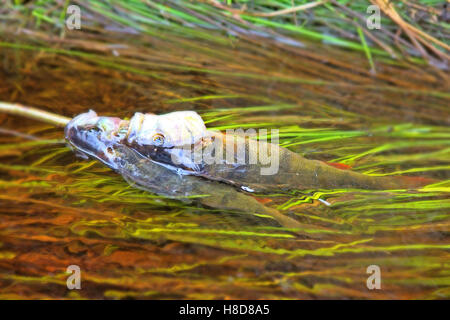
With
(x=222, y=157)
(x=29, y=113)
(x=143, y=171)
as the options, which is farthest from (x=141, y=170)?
(x=29, y=113)

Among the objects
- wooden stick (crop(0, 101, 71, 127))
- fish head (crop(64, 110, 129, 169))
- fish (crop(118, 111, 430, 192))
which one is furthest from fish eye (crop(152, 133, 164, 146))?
wooden stick (crop(0, 101, 71, 127))

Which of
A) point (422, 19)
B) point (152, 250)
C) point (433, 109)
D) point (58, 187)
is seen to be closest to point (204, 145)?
point (152, 250)

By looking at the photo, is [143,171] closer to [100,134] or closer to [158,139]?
[158,139]

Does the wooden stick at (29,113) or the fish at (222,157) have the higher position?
the wooden stick at (29,113)

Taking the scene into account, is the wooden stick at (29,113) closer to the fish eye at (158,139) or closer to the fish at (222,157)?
the fish at (222,157)

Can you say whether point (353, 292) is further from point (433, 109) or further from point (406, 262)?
point (433, 109)

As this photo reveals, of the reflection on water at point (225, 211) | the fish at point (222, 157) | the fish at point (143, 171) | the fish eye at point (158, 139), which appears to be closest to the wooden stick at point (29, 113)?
the fish at point (143, 171)
